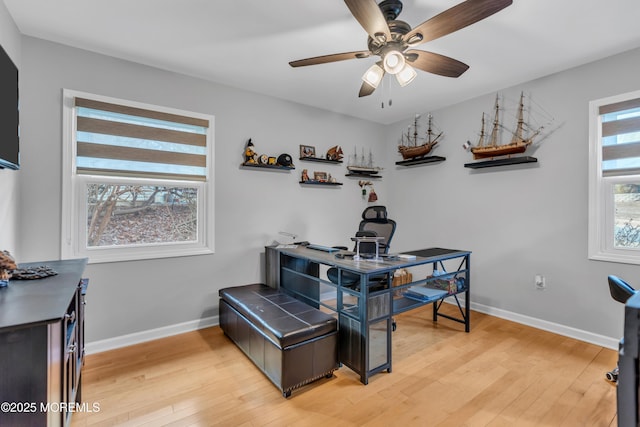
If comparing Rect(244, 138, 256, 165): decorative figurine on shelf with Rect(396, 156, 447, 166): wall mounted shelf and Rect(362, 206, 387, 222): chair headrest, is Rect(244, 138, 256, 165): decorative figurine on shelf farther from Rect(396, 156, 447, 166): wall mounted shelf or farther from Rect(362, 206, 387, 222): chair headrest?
Rect(396, 156, 447, 166): wall mounted shelf

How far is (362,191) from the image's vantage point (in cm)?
442

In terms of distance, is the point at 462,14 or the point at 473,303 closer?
the point at 462,14

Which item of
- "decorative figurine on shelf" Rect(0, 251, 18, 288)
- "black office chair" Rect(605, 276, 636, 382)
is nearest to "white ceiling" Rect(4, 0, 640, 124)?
"decorative figurine on shelf" Rect(0, 251, 18, 288)

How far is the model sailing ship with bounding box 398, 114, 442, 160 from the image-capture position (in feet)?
13.1

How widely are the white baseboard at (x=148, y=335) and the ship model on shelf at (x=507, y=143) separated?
354cm

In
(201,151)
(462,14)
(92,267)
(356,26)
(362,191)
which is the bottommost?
(92,267)

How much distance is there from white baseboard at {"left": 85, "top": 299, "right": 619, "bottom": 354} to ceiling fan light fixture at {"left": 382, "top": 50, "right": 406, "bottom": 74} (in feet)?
9.53

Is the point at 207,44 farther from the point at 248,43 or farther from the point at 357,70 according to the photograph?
the point at 357,70

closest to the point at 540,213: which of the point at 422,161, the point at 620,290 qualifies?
the point at 620,290

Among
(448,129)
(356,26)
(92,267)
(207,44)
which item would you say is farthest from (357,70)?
(92,267)

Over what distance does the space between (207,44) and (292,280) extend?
2329 mm

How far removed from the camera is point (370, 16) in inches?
62.6

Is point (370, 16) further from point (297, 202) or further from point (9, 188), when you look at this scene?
point (9, 188)

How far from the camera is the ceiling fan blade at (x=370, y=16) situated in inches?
58.5
